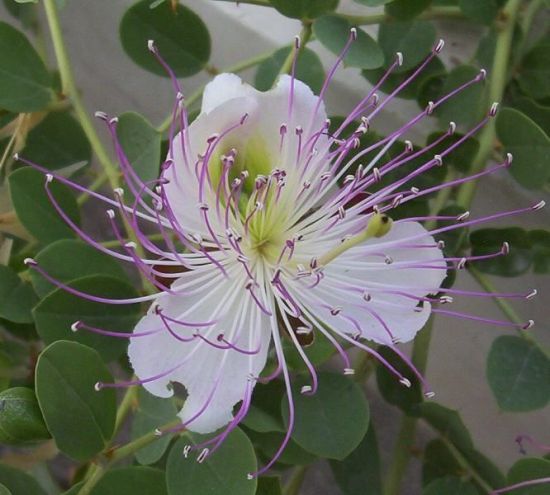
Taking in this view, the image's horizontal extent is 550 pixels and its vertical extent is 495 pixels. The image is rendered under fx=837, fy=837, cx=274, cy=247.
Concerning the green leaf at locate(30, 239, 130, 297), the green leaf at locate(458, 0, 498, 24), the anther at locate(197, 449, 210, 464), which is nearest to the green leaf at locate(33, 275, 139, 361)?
the green leaf at locate(30, 239, 130, 297)

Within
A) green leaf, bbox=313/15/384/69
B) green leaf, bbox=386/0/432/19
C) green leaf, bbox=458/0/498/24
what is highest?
green leaf, bbox=458/0/498/24

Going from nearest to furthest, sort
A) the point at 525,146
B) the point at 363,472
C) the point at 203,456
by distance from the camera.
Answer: the point at 203,456 → the point at 525,146 → the point at 363,472

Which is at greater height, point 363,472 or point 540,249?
point 540,249

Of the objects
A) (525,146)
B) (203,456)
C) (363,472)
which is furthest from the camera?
(363,472)

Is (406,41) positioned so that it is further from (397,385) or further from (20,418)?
(20,418)

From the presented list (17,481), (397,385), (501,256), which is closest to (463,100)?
(501,256)

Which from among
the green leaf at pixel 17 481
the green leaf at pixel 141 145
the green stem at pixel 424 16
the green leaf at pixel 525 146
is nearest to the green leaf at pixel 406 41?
the green stem at pixel 424 16

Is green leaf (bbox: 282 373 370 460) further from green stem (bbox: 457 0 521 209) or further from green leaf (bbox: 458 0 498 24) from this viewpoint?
green leaf (bbox: 458 0 498 24)
